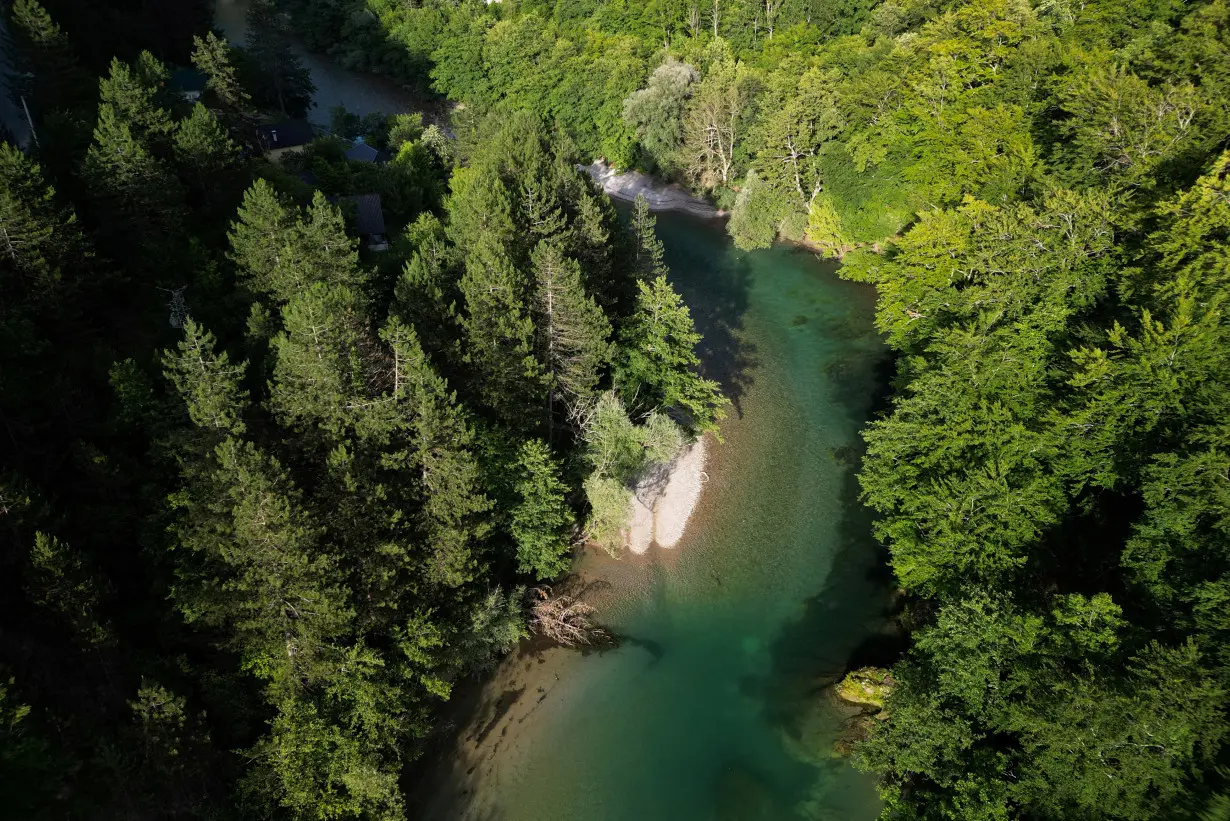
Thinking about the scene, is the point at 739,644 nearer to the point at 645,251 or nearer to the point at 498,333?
the point at 498,333

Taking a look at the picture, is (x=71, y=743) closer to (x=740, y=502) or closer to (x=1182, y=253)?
(x=740, y=502)

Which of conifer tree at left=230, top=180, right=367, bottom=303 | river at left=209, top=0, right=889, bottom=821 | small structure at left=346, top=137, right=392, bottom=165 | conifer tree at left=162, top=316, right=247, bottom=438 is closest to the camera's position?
conifer tree at left=162, top=316, right=247, bottom=438

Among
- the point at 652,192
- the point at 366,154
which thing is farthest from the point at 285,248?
the point at 652,192

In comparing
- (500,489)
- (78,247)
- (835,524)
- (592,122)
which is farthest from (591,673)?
(592,122)

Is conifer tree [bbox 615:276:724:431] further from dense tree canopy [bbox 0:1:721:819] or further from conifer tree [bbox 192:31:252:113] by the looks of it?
conifer tree [bbox 192:31:252:113]

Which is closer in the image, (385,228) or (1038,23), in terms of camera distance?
(1038,23)

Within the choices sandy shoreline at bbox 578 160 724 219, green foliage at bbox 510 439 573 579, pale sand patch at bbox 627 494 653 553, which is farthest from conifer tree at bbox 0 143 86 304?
sandy shoreline at bbox 578 160 724 219
